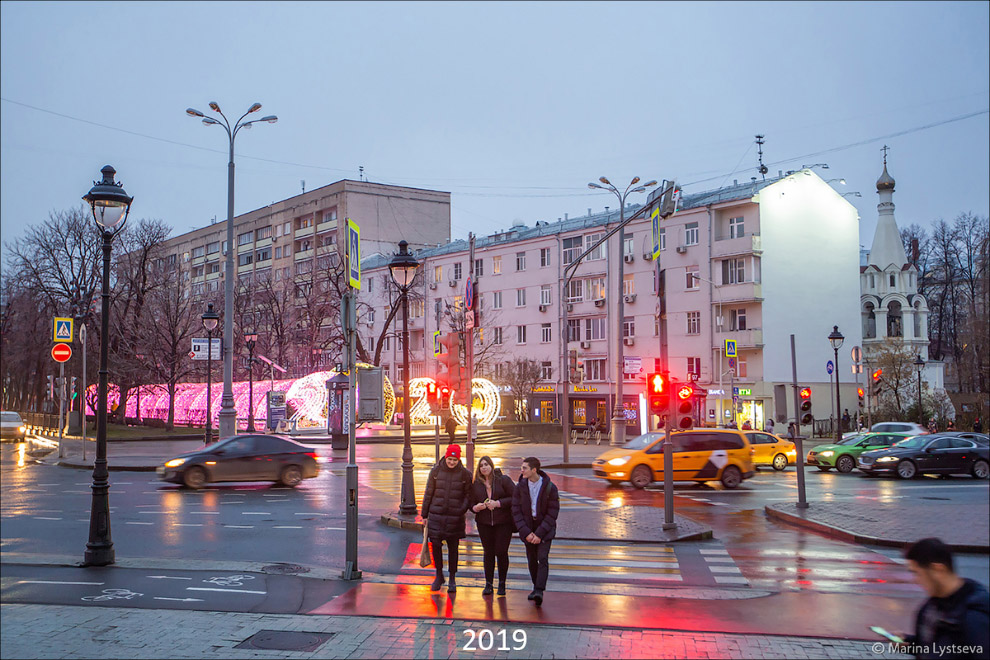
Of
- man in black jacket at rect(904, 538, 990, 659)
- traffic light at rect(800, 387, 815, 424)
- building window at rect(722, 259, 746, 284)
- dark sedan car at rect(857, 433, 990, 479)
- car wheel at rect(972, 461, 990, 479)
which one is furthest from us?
building window at rect(722, 259, 746, 284)

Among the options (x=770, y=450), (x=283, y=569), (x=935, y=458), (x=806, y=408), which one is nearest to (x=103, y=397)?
(x=283, y=569)

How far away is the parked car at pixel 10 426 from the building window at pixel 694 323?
42.0 meters

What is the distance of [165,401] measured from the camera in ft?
191

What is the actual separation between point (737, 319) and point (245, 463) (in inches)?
1600

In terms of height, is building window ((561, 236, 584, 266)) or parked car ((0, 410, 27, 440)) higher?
building window ((561, 236, 584, 266))

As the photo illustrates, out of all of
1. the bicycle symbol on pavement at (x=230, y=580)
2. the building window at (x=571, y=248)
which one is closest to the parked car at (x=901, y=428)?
the building window at (x=571, y=248)

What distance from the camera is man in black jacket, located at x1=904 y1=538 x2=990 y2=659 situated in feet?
14.1

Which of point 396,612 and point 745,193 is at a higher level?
point 745,193

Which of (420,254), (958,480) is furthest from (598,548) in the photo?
(420,254)

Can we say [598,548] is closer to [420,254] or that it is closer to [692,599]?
[692,599]

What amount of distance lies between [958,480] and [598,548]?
18.5 meters

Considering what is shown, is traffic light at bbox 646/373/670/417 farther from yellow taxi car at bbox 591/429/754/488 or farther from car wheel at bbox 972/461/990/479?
car wheel at bbox 972/461/990/479

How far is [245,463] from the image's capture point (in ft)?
74.2

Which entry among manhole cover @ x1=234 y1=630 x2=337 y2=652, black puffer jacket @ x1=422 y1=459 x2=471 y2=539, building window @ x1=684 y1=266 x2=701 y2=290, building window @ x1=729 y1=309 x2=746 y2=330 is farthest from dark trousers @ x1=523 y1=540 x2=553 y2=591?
building window @ x1=684 y1=266 x2=701 y2=290
